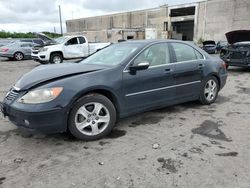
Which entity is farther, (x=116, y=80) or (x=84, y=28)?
(x=84, y=28)

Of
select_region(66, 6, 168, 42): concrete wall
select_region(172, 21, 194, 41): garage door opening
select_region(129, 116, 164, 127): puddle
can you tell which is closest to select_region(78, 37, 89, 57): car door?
select_region(129, 116, 164, 127): puddle

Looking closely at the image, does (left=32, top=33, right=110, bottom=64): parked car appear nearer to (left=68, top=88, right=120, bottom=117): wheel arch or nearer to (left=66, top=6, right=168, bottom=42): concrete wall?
(left=68, top=88, right=120, bottom=117): wheel arch

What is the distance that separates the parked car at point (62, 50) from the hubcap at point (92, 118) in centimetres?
1081

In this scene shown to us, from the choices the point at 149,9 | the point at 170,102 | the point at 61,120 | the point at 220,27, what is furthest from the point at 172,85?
the point at 149,9

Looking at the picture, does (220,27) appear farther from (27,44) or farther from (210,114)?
(210,114)

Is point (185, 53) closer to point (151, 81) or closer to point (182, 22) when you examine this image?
point (151, 81)

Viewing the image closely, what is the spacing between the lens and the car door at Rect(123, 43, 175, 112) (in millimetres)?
3938

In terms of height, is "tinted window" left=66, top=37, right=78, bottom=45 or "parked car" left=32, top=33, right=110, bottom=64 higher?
"tinted window" left=66, top=37, right=78, bottom=45

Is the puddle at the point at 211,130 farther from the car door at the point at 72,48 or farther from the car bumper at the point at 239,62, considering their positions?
the car door at the point at 72,48

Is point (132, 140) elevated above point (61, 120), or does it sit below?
below

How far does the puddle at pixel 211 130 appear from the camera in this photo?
3740 millimetres

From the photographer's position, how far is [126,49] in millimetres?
4402

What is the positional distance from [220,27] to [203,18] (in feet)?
10.8

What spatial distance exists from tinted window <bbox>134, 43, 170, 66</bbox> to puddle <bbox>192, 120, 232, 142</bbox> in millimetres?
1288
